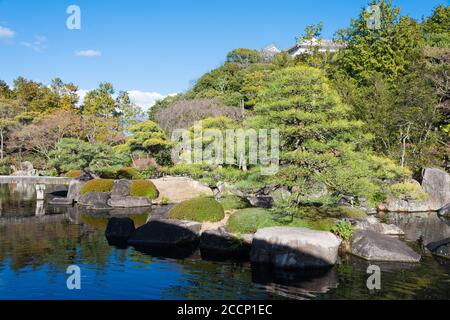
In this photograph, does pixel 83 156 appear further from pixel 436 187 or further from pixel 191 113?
pixel 436 187

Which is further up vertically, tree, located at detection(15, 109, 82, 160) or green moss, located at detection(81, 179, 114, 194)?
tree, located at detection(15, 109, 82, 160)

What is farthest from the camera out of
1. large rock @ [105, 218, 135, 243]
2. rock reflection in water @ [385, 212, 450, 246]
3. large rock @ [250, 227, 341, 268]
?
rock reflection in water @ [385, 212, 450, 246]

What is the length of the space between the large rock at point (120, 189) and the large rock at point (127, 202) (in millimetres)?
370

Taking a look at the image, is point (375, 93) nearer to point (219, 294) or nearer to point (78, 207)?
point (78, 207)

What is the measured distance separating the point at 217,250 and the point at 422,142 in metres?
20.7

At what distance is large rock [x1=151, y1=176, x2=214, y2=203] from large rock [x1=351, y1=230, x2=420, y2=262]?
12.8m

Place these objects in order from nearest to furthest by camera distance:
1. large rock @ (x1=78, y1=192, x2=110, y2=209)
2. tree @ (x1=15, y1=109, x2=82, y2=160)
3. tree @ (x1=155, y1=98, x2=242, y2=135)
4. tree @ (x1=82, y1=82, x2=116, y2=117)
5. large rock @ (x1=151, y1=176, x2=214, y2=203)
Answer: large rock @ (x1=78, y1=192, x2=110, y2=209)
large rock @ (x1=151, y1=176, x2=214, y2=203)
tree @ (x1=155, y1=98, x2=242, y2=135)
tree @ (x1=15, y1=109, x2=82, y2=160)
tree @ (x1=82, y1=82, x2=116, y2=117)

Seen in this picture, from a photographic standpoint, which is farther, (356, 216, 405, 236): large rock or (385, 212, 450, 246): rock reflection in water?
(385, 212, 450, 246): rock reflection in water

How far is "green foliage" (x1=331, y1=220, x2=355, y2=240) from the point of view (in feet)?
44.9

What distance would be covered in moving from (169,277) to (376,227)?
9172mm

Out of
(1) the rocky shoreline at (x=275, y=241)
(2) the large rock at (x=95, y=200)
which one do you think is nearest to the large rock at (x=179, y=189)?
(2) the large rock at (x=95, y=200)

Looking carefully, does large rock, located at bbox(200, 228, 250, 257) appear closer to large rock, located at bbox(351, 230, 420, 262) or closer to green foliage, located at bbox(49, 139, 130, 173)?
large rock, located at bbox(351, 230, 420, 262)

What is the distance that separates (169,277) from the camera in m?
10.4

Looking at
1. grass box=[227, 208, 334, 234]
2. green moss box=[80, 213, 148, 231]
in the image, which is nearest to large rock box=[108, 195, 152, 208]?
green moss box=[80, 213, 148, 231]
